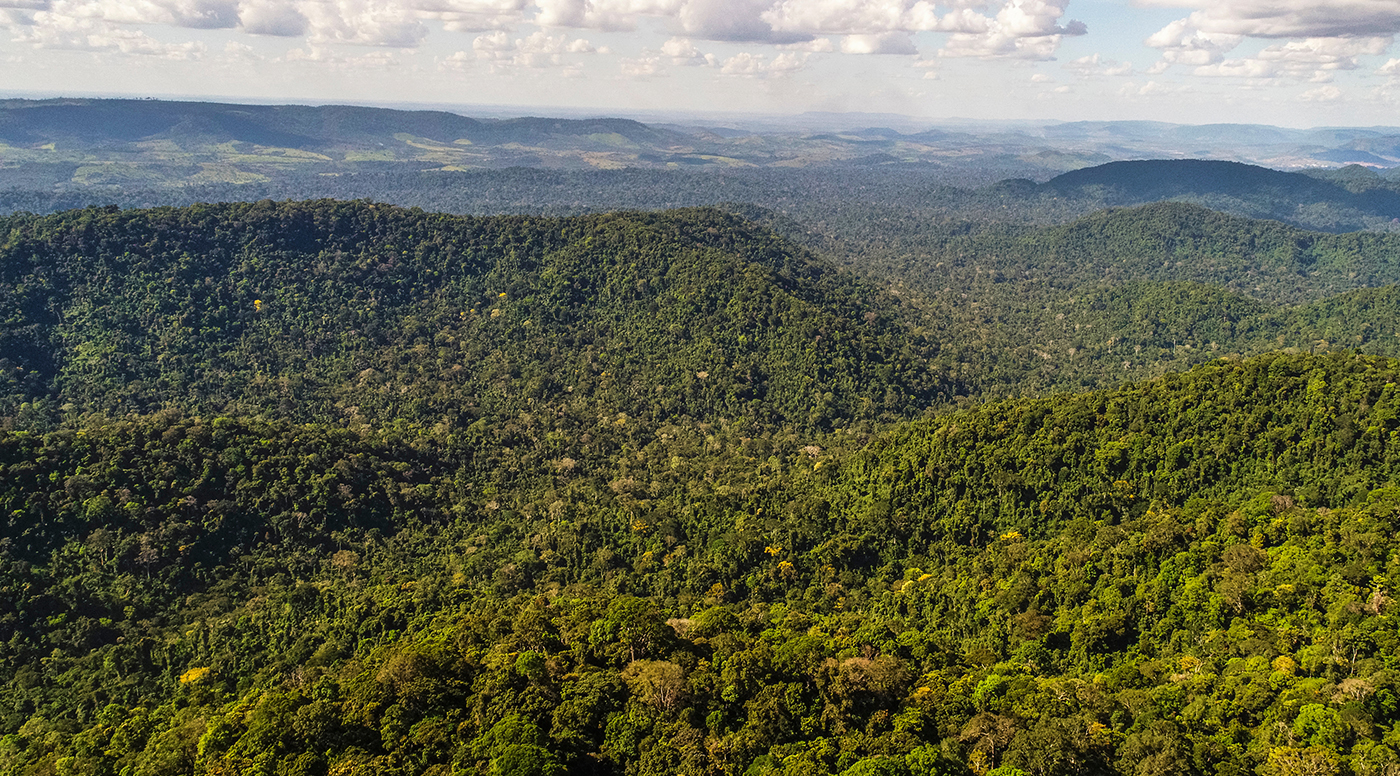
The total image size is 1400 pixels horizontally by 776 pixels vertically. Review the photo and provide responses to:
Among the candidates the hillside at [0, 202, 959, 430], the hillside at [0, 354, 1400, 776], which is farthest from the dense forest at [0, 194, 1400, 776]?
the hillside at [0, 202, 959, 430]

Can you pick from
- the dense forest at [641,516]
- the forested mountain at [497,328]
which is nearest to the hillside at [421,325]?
the forested mountain at [497,328]

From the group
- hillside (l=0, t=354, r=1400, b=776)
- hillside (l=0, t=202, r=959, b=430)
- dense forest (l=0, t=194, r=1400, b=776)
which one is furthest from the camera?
hillside (l=0, t=202, r=959, b=430)

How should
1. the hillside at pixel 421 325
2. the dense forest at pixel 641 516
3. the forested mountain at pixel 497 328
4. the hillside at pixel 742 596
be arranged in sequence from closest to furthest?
1. the hillside at pixel 742 596
2. the dense forest at pixel 641 516
3. the hillside at pixel 421 325
4. the forested mountain at pixel 497 328

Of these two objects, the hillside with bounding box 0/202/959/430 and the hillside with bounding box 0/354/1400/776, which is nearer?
the hillside with bounding box 0/354/1400/776

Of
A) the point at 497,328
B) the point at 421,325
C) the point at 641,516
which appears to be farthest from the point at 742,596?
the point at 421,325

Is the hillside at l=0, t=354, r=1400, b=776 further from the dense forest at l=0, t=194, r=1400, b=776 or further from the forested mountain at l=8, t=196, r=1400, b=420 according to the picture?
the forested mountain at l=8, t=196, r=1400, b=420

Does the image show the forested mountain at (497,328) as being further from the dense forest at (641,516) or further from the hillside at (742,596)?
the hillside at (742,596)

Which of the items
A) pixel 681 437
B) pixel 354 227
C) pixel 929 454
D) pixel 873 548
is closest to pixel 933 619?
pixel 873 548
